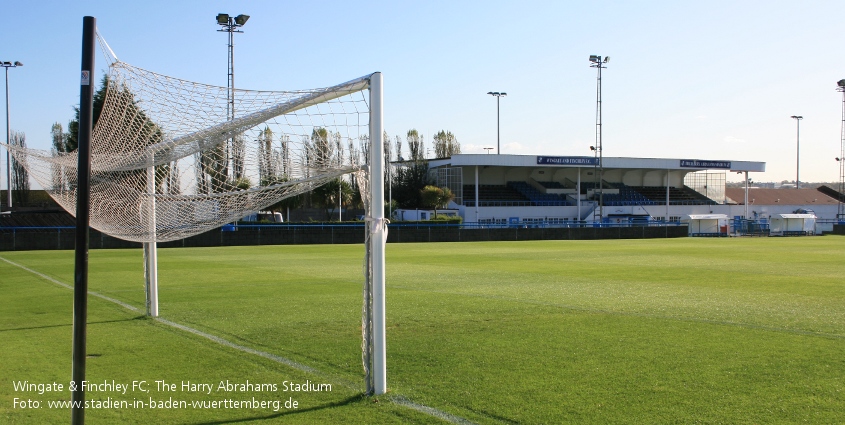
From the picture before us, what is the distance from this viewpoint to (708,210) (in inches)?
2820

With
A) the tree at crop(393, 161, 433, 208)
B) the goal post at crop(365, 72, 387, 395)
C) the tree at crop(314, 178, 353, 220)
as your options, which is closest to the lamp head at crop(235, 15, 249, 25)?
the tree at crop(314, 178, 353, 220)

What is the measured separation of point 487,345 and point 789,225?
51.9m

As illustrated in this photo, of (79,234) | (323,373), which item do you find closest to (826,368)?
(323,373)

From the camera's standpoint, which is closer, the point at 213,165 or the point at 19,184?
the point at 213,165

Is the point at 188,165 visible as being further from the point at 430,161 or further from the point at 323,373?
the point at 430,161

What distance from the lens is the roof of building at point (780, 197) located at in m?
79.2

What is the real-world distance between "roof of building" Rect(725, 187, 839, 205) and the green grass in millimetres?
68191

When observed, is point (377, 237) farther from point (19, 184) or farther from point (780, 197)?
point (780, 197)

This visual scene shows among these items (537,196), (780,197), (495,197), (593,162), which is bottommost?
Result: (495,197)

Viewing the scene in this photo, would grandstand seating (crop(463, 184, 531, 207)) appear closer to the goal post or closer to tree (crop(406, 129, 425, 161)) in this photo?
tree (crop(406, 129, 425, 161))

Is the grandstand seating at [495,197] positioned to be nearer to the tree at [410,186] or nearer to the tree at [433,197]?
the tree at [410,186]

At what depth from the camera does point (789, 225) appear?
2077 inches

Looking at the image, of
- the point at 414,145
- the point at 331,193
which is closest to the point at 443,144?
the point at 414,145

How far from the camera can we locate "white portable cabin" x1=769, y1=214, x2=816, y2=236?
5244cm
